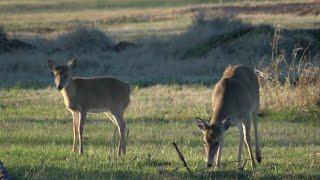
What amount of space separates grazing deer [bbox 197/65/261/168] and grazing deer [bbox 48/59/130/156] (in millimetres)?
2212

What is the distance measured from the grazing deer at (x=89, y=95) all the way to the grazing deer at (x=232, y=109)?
7.26 ft

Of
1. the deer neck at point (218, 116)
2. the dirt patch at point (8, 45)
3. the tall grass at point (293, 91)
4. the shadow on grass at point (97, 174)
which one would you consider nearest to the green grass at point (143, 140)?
the shadow on grass at point (97, 174)

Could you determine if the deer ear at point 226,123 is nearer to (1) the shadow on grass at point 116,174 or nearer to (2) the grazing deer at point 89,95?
(1) the shadow on grass at point 116,174

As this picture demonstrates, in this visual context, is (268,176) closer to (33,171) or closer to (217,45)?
(33,171)

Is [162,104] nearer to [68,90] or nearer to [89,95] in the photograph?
[89,95]

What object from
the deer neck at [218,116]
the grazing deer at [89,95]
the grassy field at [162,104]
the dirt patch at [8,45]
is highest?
the deer neck at [218,116]

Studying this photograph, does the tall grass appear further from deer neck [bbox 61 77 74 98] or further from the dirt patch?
the dirt patch

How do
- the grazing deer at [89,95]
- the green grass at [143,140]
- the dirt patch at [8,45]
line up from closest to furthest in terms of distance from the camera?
the green grass at [143,140], the grazing deer at [89,95], the dirt patch at [8,45]

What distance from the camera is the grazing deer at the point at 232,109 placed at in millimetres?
13633

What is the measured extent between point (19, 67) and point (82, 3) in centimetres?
5667

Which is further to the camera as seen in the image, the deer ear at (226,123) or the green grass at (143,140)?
the deer ear at (226,123)

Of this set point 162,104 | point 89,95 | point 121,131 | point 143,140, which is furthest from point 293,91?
point 89,95

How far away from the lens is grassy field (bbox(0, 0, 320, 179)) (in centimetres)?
1386

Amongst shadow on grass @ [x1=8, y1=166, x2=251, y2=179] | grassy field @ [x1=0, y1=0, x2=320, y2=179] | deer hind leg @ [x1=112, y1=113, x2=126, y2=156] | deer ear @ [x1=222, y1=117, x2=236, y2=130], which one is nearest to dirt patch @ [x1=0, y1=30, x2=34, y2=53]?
grassy field @ [x1=0, y1=0, x2=320, y2=179]
